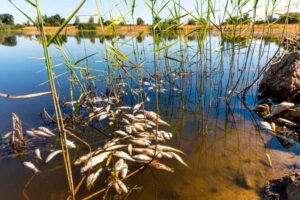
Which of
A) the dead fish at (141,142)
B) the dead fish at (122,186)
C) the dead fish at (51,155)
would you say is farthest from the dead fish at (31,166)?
the dead fish at (141,142)

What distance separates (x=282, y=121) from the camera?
325 centimetres

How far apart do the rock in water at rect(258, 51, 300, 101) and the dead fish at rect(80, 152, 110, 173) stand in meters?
3.08

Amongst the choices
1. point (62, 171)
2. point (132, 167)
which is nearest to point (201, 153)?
point (132, 167)

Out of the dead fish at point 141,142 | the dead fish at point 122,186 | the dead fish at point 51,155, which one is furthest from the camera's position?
the dead fish at point 141,142

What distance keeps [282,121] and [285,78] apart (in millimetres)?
1055

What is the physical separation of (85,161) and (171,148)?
34.1 inches

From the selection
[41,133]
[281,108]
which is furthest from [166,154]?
[281,108]

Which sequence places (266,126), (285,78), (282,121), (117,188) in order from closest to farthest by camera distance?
1. (117,188)
2. (266,126)
3. (282,121)
4. (285,78)

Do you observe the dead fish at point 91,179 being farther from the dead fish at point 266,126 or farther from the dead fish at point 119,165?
the dead fish at point 266,126

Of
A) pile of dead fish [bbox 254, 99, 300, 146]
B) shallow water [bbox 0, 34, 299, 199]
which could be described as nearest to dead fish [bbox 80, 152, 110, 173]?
shallow water [bbox 0, 34, 299, 199]

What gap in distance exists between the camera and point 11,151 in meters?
2.50

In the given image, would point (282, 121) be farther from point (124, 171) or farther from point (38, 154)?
point (38, 154)

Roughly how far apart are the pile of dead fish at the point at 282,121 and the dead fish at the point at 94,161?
6.67 ft

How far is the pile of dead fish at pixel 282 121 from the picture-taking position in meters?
2.88
